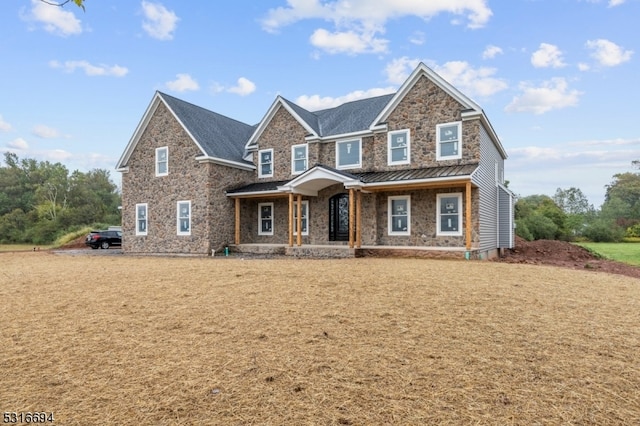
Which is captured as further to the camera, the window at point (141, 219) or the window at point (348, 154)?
the window at point (141, 219)

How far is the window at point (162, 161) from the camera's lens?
2017 cm

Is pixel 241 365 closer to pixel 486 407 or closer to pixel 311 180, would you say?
pixel 486 407

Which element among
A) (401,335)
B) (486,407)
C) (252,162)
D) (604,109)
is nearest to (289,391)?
(486,407)

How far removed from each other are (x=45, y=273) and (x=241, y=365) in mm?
10965

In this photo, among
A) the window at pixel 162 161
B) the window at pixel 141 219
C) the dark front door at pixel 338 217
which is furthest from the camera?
the window at pixel 141 219

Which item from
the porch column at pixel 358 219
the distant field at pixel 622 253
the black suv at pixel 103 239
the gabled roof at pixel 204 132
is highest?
the gabled roof at pixel 204 132

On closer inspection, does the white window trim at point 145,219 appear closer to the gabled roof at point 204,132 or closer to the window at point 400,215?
the gabled roof at point 204,132

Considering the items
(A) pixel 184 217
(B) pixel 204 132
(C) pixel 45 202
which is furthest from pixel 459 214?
(C) pixel 45 202

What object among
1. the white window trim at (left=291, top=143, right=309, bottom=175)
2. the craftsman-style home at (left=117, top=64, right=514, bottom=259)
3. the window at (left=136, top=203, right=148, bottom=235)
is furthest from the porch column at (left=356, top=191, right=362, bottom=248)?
the window at (left=136, top=203, right=148, bottom=235)

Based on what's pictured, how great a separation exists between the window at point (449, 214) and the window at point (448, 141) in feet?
5.77

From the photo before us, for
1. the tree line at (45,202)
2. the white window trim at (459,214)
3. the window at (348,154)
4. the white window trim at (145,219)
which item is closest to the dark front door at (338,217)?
the window at (348,154)

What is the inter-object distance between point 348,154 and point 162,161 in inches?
422

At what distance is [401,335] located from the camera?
15.6 feet

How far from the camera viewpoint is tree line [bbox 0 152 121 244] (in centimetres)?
4484
